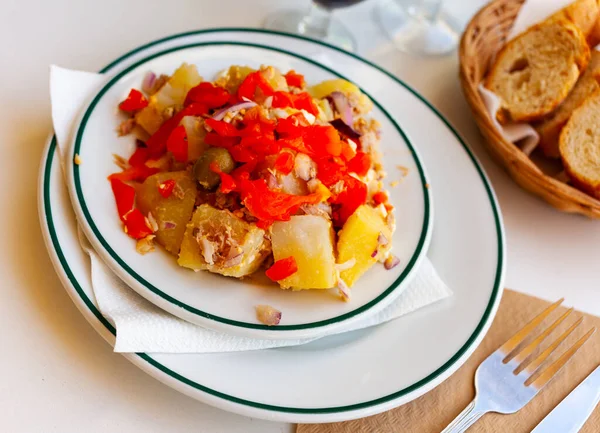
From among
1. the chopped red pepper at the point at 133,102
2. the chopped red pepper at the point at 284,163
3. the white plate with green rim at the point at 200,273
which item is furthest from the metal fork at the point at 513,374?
the chopped red pepper at the point at 133,102

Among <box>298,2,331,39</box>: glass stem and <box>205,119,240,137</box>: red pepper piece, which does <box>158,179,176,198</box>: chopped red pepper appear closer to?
<box>205,119,240,137</box>: red pepper piece

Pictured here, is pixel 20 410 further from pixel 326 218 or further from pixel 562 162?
pixel 562 162

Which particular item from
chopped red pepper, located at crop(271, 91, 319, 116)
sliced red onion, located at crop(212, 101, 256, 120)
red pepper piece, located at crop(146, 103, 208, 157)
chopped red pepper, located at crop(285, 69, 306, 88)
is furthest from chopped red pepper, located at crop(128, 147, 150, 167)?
chopped red pepper, located at crop(285, 69, 306, 88)

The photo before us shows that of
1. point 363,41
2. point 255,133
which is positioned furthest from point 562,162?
point 255,133

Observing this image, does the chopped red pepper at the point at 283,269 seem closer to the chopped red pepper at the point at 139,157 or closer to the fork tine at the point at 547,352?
the chopped red pepper at the point at 139,157

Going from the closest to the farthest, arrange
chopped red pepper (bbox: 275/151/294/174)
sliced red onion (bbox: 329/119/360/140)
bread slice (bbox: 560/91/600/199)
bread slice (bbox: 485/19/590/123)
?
1. chopped red pepper (bbox: 275/151/294/174)
2. sliced red onion (bbox: 329/119/360/140)
3. bread slice (bbox: 560/91/600/199)
4. bread slice (bbox: 485/19/590/123)

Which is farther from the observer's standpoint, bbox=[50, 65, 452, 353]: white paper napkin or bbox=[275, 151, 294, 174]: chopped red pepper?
bbox=[275, 151, 294, 174]: chopped red pepper
